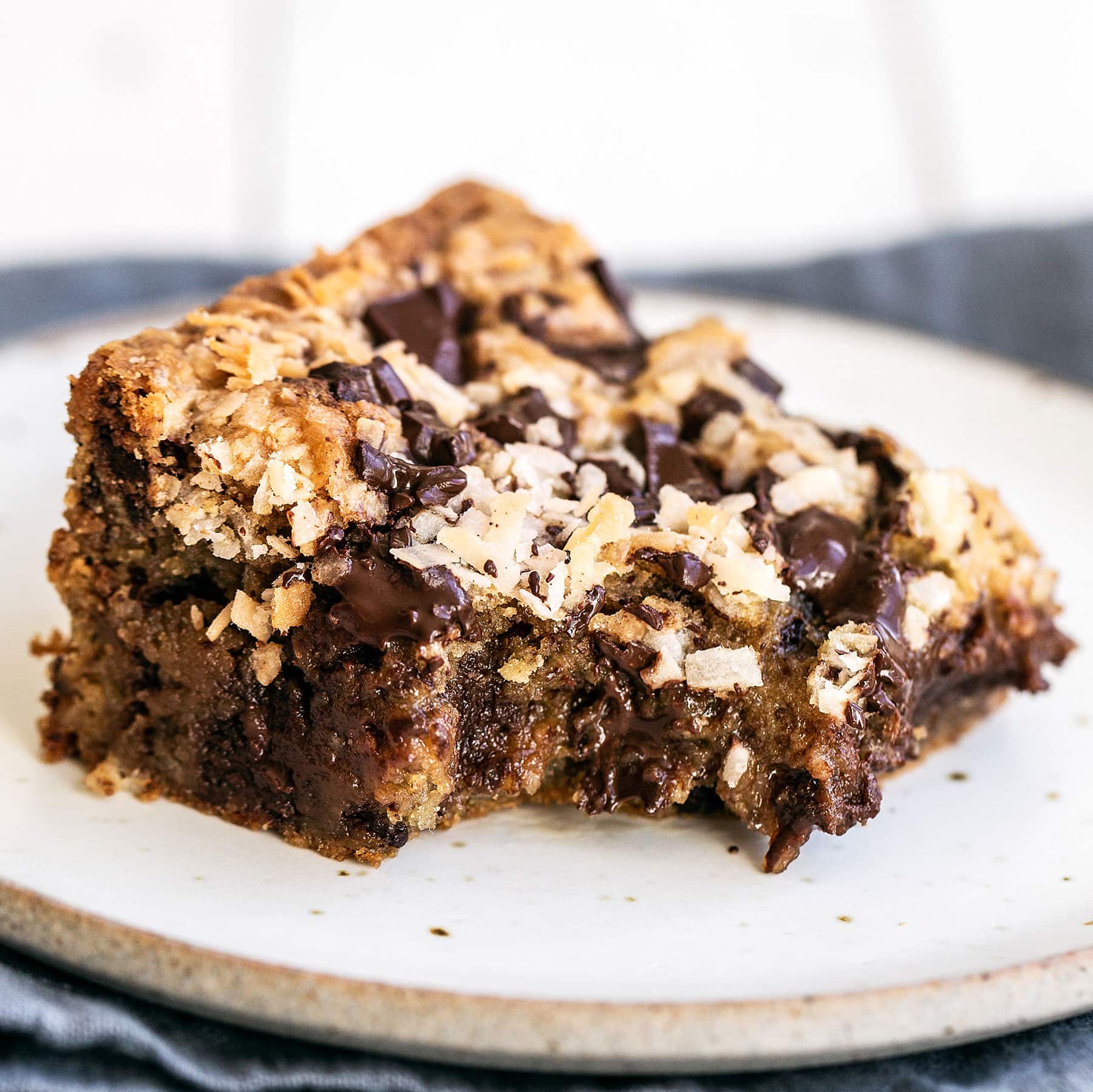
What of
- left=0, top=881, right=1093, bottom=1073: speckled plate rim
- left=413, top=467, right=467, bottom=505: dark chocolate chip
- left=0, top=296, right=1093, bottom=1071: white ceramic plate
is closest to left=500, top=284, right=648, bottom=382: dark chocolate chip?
left=413, top=467, right=467, bottom=505: dark chocolate chip

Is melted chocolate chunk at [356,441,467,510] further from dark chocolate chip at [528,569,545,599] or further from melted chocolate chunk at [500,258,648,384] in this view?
melted chocolate chunk at [500,258,648,384]

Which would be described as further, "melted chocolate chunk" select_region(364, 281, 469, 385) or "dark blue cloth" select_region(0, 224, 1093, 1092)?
"melted chocolate chunk" select_region(364, 281, 469, 385)

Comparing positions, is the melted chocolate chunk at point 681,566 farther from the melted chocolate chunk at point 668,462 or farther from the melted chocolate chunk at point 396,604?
the melted chocolate chunk at point 396,604

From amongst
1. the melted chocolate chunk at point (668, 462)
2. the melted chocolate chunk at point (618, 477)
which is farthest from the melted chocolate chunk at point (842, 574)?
the melted chocolate chunk at point (618, 477)

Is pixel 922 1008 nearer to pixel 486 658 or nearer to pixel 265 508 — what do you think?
pixel 486 658

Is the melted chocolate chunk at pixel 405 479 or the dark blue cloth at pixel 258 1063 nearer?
the dark blue cloth at pixel 258 1063

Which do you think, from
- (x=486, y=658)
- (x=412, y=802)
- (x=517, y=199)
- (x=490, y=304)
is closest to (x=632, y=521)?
(x=486, y=658)
